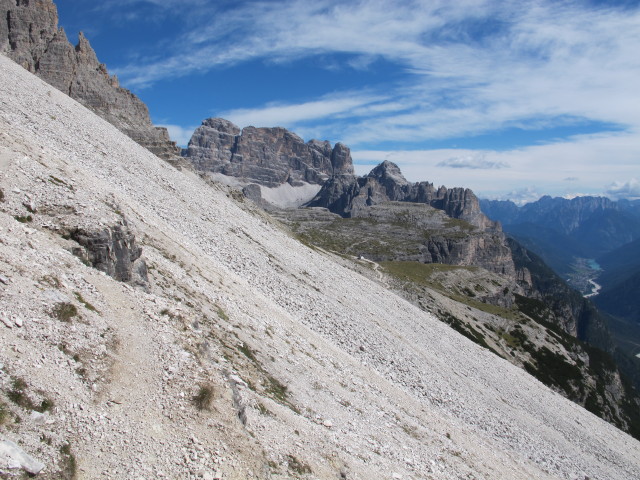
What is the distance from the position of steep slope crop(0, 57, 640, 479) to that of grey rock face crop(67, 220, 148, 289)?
1.69 ft

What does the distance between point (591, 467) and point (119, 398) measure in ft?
171

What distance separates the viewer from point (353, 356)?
32.7 meters

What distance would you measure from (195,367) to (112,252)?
273 inches

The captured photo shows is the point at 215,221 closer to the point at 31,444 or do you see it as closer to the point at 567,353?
the point at 31,444

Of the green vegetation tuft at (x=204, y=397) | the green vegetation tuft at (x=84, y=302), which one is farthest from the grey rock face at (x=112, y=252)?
the green vegetation tuft at (x=204, y=397)

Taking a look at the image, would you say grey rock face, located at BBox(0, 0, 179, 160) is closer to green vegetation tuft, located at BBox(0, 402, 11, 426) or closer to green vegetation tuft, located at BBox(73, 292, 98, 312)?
green vegetation tuft, located at BBox(73, 292, 98, 312)

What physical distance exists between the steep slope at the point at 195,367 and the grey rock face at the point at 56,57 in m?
70.7

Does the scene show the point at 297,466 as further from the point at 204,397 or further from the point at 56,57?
the point at 56,57

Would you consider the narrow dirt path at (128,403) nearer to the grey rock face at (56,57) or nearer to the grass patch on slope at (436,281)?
the grass patch on slope at (436,281)

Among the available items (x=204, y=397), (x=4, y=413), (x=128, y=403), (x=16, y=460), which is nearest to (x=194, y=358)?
(x=204, y=397)

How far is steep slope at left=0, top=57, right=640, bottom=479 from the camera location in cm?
1168

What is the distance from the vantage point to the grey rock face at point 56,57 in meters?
106

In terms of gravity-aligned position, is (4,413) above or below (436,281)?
above

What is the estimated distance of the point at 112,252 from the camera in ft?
59.4
